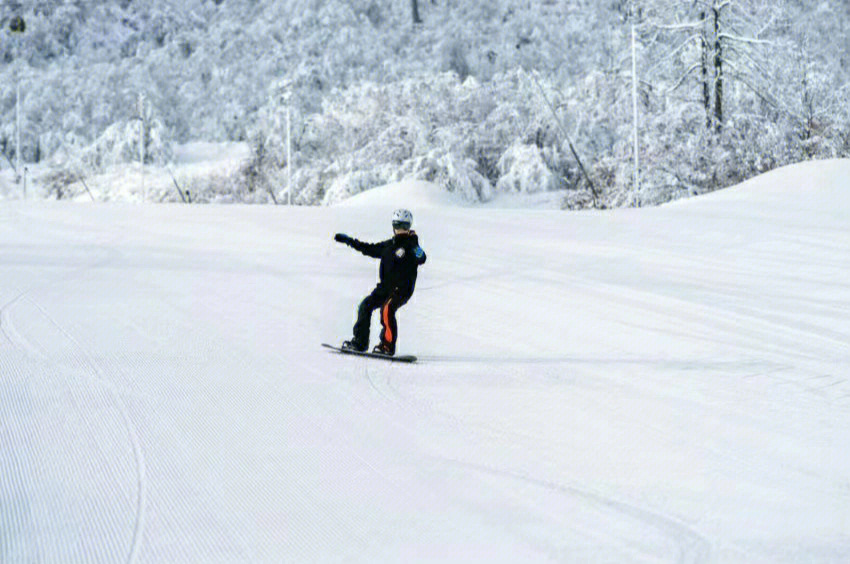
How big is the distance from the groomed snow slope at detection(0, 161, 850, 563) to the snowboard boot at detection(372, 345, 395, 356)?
0.84 ft

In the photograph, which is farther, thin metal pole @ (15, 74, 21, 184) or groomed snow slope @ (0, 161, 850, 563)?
thin metal pole @ (15, 74, 21, 184)

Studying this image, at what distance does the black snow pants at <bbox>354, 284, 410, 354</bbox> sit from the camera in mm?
7965

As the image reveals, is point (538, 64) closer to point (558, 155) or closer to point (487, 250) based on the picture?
point (558, 155)

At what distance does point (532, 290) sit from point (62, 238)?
347 inches

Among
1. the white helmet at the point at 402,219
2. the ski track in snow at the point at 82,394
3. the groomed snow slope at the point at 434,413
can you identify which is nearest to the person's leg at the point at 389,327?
the groomed snow slope at the point at 434,413

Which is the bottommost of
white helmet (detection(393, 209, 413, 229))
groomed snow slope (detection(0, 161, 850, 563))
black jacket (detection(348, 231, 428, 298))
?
groomed snow slope (detection(0, 161, 850, 563))

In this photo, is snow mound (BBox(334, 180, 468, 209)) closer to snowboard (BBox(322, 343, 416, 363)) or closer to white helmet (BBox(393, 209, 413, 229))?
snowboard (BBox(322, 343, 416, 363))

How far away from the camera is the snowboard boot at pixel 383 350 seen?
8000mm

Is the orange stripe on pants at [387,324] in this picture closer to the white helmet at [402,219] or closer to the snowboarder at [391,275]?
the snowboarder at [391,275]

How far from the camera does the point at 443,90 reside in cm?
4309

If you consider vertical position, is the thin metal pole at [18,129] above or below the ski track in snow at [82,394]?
above

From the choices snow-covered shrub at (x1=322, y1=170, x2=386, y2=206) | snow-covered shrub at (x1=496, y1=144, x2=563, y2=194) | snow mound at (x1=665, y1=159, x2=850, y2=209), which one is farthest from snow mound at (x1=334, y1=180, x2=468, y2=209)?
snow mound at (x1=665, y1=159, x2=850, y2=209)

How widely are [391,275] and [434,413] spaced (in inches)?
77.2

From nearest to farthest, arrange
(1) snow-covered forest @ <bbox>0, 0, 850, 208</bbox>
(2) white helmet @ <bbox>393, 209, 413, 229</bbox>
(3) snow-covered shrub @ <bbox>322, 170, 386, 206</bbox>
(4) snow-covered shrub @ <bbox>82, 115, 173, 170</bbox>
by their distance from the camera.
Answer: (2) white helmet @ <bbox>393, 209, 413, 229</bbox>
(1) snow-covered forest @ <bbox>0, 0, 850, 208</bbox>
(3) snow-covered shrub @ <bbox>322, 170, 386, 206</bbox>
(4) snow-covered shrub @ <bbox>82, 115, 173, 170</bbox>
